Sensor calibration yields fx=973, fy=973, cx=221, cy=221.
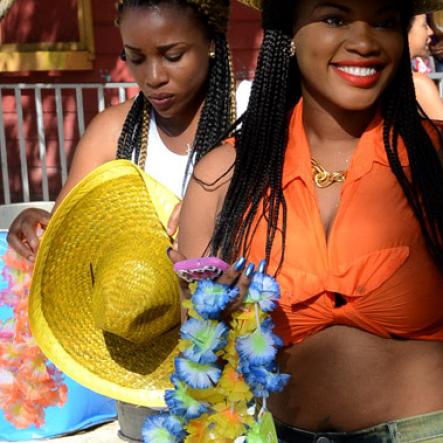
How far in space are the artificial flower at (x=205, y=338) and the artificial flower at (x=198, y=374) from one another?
2cm

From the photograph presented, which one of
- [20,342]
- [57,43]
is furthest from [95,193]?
[57,43]

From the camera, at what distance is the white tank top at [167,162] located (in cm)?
334

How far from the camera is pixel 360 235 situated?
7.17 ft

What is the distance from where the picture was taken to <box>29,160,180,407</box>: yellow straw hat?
9.64ft

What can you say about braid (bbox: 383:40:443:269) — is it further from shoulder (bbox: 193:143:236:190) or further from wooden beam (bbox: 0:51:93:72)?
wooden beam (bbox: 0:51:93:72)

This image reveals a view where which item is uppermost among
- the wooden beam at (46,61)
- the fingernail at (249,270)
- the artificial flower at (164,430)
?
the fingernail at (249,270)

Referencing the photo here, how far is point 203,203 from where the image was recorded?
7.75ft

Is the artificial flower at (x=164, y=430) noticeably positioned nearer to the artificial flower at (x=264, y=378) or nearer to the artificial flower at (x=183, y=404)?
the artificial flower at (x=183, y=404)

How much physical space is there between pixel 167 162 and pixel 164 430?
1.40 metres

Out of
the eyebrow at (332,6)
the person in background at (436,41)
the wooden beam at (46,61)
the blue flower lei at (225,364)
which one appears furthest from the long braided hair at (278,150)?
the wooden beam at (46,61)

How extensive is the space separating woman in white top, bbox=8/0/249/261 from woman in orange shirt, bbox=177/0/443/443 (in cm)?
95

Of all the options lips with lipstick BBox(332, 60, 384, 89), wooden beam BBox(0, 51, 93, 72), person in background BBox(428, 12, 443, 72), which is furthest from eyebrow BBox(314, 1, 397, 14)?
wooden beam BBox(0, 51, 93, 72)

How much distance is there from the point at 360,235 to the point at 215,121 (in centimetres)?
130

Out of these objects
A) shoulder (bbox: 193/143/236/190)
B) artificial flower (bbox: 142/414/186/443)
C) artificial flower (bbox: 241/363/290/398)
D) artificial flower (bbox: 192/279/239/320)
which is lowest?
artificial flower (bbox: 142/414/186/443)
